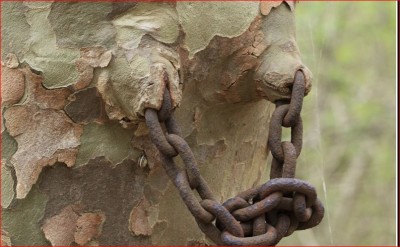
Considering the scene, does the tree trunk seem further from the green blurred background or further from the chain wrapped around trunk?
the green blurred background

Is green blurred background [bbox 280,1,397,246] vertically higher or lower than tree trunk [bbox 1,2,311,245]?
lower

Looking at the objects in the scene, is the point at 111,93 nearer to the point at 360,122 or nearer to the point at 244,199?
the point at 244,199

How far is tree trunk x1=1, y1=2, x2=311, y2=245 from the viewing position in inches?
50.8

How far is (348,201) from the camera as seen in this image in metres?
5.05

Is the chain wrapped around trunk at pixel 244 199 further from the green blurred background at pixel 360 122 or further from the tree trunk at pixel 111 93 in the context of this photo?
the green blurred background at pixel 360 122

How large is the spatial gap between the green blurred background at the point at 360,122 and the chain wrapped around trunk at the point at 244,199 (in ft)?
11.7

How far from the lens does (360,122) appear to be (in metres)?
4.96

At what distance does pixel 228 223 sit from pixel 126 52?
13.9 inches

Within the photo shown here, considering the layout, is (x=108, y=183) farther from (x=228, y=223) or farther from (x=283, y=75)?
(x=283, y=75)

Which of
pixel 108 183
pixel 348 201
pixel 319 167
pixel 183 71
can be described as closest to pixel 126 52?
pixel 183 71

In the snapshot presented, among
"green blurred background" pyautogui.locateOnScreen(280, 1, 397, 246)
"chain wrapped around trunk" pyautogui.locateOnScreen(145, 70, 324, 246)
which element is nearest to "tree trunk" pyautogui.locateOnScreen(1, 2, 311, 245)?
"chain wrapped around trunk" pyautogui.locateOnScreen(145, 70, 324, 246)

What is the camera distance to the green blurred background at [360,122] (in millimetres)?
4938

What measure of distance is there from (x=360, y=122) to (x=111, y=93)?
3.86 meters

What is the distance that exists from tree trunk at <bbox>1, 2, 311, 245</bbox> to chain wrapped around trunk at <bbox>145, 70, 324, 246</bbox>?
0.22 feet
